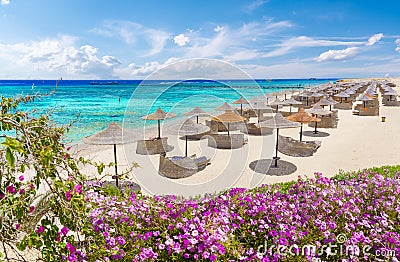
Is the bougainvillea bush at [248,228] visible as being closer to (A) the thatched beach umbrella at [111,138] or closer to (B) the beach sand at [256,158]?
(B) the beach sand at [256,158]

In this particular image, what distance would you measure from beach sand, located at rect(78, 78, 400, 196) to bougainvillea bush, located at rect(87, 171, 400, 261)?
219 cm

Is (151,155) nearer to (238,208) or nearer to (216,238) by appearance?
(238,208)

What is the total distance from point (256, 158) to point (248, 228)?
6.50 m

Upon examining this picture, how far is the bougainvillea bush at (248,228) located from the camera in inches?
111

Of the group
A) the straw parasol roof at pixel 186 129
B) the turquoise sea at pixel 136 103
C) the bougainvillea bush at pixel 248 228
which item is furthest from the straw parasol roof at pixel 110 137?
the bougainvillea bush at pixel 248 228

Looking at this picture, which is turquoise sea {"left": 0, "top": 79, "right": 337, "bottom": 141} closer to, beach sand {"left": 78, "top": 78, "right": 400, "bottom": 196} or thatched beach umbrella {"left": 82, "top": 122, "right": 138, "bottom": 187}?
thatched beach umbrella {"left": 82, "top": 122, "right": 138, "bottom": 187}

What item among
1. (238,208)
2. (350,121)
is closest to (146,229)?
(238,208)

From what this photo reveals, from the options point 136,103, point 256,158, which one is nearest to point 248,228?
point 256,158

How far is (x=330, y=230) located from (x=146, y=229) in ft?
7.15

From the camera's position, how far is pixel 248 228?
3291mm

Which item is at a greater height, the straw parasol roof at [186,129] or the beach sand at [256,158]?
the straw parasol roof at [186,129]

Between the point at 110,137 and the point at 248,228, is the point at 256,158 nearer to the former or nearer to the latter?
the point at 110,137

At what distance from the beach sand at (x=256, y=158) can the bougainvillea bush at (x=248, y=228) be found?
2.19m

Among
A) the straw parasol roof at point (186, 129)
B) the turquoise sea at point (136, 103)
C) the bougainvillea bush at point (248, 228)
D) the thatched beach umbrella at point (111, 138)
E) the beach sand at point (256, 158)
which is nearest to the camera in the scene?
the bougainvillea bush at point (248, 228)
